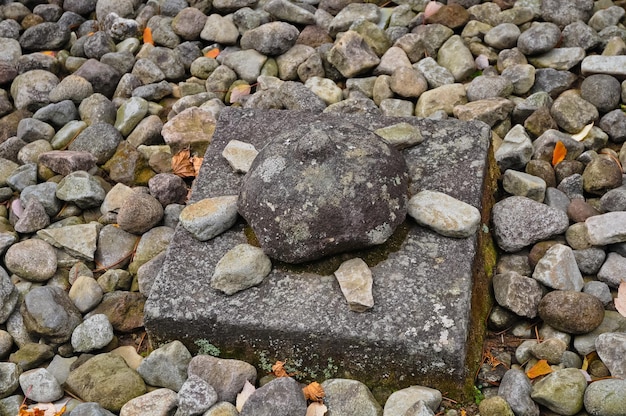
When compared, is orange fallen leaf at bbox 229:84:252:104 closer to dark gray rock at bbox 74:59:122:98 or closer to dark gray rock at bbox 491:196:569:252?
dark gray rock at bbox 74:59:122:98

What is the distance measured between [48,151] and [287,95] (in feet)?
3.82

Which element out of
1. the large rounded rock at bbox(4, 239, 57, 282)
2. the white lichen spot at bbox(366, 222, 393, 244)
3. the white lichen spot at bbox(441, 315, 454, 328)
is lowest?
the large rounded rock at bbox(4, 239, 57, 282)

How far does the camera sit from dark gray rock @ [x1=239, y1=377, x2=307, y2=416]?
2.20m

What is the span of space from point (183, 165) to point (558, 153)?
5.26ft

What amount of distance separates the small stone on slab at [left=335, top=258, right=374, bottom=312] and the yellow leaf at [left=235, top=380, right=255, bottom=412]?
0.40 m

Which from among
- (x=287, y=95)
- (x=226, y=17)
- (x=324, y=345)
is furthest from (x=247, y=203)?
(x=226, y=17)

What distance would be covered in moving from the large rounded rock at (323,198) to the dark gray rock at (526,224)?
469 mm

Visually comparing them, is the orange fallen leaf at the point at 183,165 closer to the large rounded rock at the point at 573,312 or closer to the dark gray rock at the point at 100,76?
the dark gray rock at the point at 100,76

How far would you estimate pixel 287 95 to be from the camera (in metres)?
3.53

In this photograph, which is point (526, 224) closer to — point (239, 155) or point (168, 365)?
point (239, 155)

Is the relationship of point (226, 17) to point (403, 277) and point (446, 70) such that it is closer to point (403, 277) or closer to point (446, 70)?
point (446, 70)

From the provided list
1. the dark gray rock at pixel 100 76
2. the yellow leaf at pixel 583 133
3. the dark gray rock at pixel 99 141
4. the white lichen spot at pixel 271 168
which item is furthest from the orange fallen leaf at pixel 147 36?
the yellow leaf at pixel 583 133

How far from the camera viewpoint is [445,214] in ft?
8.24

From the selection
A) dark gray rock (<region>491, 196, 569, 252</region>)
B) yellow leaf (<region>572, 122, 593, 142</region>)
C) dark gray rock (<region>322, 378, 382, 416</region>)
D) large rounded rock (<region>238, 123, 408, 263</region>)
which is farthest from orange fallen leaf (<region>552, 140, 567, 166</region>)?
dark gray rock (<region>322, 378, 382, 416</region>)
